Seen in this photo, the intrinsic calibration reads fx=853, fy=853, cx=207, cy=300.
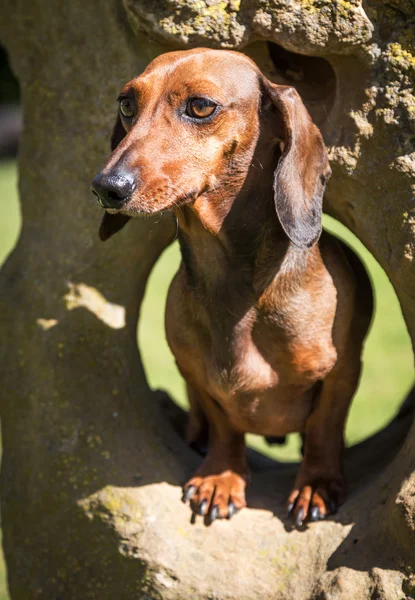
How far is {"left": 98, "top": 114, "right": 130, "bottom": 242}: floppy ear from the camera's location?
3.74 m

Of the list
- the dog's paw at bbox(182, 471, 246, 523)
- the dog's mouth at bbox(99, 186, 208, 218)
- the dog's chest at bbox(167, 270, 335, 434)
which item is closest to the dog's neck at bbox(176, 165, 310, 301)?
the dog's chest at bbox(167, 270, 335, 434)

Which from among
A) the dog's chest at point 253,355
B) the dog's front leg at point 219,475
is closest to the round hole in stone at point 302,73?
the dog's chest at point 253,355

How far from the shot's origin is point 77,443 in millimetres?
4148

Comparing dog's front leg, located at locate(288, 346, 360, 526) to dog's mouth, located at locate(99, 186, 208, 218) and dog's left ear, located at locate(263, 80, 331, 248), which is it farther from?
dog's mouth, located at locate(99, 186, 208, 218)

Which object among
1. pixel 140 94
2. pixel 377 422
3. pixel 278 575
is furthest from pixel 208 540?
pixel 377 422

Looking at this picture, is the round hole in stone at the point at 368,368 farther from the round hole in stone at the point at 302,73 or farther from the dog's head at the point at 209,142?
the dog's head at the point at 209,142

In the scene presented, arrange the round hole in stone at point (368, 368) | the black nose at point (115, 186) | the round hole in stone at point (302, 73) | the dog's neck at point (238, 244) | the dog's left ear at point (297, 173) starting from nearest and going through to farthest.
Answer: the black nose at point (115, 186) → the dog's left ear at point (297, 173) → the dog's neck at point (238, 244) → the round hole in stone at point (302, 73) → the round hole in stone at point (368, 368)

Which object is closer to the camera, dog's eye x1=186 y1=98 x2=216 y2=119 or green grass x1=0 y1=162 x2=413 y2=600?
dog's eye x1=186 y1=98 x2=216 y2=119

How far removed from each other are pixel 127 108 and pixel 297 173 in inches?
28.3

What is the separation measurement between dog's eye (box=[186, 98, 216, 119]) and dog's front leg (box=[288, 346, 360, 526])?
53.1 inches

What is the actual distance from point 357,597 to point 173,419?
1.95 m

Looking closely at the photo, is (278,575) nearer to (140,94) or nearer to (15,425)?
(15,425)

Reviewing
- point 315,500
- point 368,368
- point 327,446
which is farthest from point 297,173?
point 368,368

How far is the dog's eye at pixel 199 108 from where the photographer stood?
3.15 m
